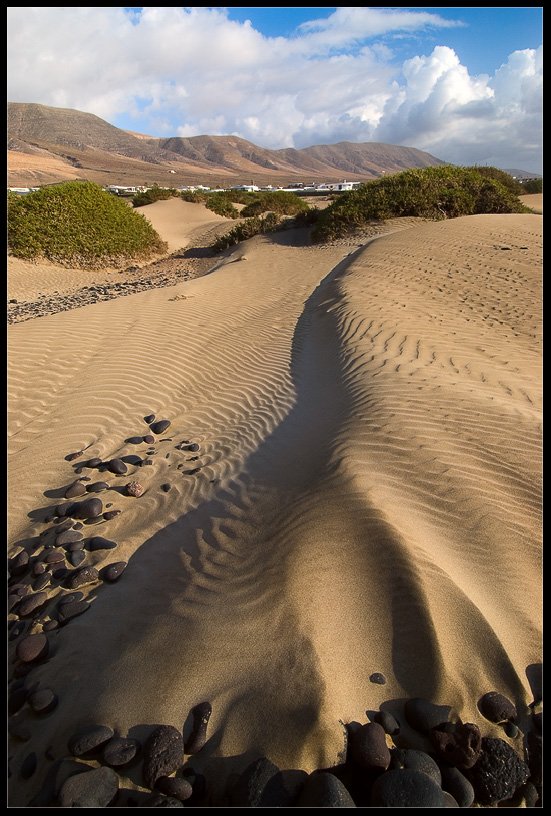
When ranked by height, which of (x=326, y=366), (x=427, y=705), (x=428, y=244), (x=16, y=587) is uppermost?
(x=428, y=244)

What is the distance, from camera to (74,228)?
16.5 m

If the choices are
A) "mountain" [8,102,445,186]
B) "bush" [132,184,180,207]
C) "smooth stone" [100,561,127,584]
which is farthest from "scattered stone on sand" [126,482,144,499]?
"mountain" [8,102,445,186]

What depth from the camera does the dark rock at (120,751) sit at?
1806 millimetres

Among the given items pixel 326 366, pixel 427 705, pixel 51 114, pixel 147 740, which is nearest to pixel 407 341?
pixel 326 366

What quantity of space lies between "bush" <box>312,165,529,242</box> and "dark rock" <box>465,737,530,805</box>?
1695 centimetres

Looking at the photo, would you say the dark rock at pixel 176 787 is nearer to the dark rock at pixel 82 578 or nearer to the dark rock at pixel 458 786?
the dark rock at pixel 458 786

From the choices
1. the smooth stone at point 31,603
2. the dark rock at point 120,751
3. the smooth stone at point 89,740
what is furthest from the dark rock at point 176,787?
the smooth stone at point 31,603

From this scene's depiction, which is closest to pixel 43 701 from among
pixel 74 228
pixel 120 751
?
pixel 120 751

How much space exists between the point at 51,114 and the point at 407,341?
188m

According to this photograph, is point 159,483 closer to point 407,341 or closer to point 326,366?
point 326,366

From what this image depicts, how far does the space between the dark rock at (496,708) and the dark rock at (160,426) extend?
13.6ft

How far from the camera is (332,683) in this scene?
1968 millimetres

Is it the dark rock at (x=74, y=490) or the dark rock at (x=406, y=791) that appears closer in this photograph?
the dark rock at (x=406, y=791)

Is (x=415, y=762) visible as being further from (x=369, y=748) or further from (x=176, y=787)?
(x=176, y=787)
